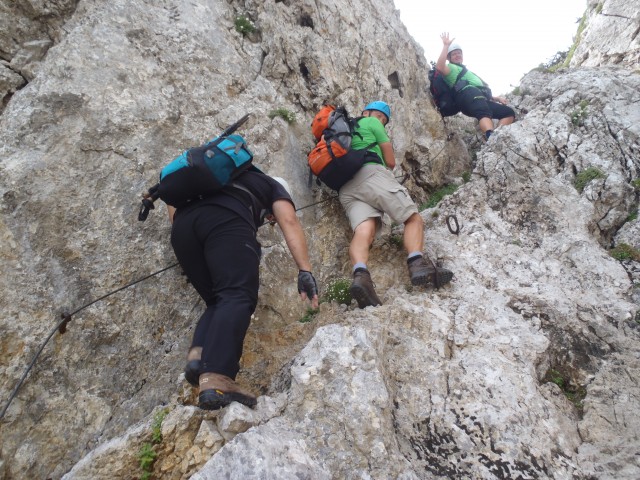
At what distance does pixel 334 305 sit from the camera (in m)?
6.17

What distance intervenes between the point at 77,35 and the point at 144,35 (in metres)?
1.04

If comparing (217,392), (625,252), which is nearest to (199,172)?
(217,392)

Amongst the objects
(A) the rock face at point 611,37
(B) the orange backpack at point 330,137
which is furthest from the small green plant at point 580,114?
(A) the rock face at point 611,37

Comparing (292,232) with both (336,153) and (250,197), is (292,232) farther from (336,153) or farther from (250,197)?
(336,153)

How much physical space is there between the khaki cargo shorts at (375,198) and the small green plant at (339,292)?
3.55 feet

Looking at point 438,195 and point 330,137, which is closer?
point 330,137

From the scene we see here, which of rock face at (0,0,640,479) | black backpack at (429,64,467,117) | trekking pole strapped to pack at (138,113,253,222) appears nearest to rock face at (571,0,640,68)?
black backpack at (429,64,467,117)

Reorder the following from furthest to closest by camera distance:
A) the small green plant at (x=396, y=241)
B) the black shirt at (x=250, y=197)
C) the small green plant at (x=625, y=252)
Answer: the small green plant at (x=396, y=241), the small green plant at (x=625, y=252), the black shirt at (x=250, y=197)

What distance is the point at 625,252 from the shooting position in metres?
7.04

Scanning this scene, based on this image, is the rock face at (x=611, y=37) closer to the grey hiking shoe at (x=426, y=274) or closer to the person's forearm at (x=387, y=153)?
the person's forearm at (x=387, y=153)

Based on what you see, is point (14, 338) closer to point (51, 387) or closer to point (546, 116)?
point (51, 387)

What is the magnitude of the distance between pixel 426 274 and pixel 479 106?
22.4 feet

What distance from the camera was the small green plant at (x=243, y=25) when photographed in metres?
9.06

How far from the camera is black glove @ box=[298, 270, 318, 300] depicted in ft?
16.7
